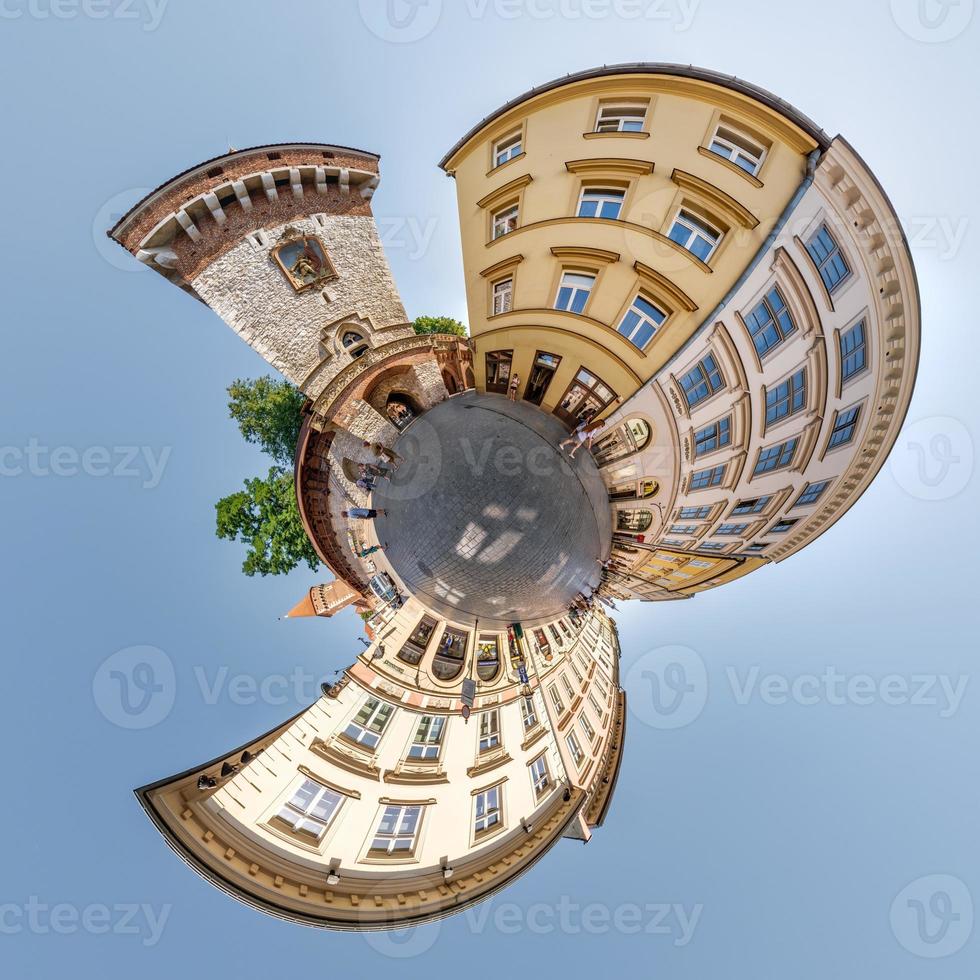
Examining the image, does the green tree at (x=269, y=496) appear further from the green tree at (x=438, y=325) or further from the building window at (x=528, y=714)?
the building window at (x=528, y=714)

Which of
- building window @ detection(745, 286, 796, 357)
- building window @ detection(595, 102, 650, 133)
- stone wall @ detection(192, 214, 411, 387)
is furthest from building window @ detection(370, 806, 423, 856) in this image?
building window @ detection(595, 102, 650, 133)

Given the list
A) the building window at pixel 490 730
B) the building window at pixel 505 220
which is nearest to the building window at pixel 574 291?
the building window at pixel 505 220

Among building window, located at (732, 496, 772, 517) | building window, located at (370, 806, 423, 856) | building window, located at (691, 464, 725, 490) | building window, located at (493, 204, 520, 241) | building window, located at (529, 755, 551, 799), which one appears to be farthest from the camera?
building window, located at (732, 496, 772, 517)

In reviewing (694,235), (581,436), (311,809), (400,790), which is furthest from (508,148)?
(311,809)

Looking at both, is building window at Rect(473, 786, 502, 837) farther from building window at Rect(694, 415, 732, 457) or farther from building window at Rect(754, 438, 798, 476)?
building window at Rect(754, 438, 798, 476)

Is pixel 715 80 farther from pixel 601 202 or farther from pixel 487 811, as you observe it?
pixel 487 811

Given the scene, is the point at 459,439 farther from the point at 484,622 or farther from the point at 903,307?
the point at 903,307
